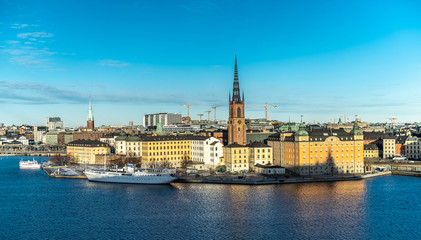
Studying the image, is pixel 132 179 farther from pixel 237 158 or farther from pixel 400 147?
pixel 400 147

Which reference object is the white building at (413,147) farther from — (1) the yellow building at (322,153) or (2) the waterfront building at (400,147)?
(1) the yellow building at (322,153)

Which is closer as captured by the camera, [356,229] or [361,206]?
[356,229]

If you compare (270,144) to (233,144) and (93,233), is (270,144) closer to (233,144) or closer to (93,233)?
(233,144)

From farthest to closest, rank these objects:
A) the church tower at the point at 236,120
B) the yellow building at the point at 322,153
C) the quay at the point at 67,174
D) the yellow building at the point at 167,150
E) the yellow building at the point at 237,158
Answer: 1. the yellow building at the point at 167,150
2. the church tower at the point at 236,120
3. the quay at the point at 67,174
4. the yellow building at the point at 237,158
5. the yellow building at the point at 322,153

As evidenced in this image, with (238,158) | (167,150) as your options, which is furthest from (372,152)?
(167,150)

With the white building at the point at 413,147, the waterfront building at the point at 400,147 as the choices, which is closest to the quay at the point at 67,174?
the waterfront building at the point at 400,147

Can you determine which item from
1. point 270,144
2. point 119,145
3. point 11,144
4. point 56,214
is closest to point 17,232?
point 56,214

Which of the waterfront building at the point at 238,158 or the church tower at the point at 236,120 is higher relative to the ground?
the church tower at the point at 236,120
